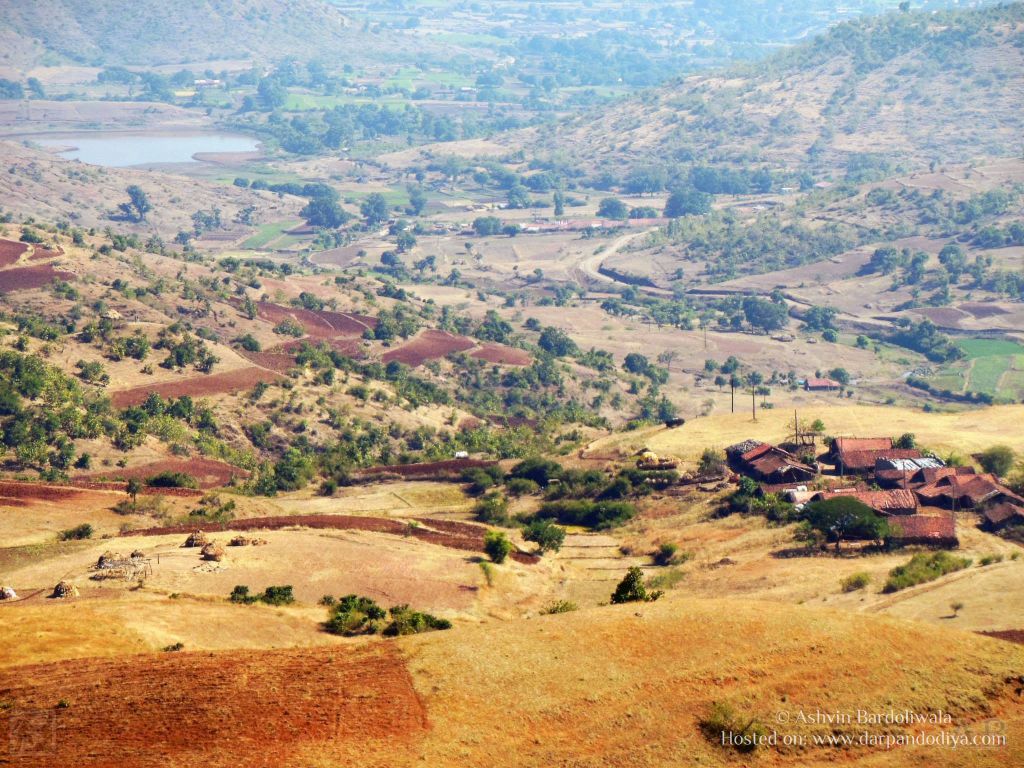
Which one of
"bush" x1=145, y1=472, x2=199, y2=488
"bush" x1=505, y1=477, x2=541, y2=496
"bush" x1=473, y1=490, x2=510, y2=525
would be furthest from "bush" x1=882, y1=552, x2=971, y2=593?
"bush" x1=145, y1=472, x2=199, y2=488

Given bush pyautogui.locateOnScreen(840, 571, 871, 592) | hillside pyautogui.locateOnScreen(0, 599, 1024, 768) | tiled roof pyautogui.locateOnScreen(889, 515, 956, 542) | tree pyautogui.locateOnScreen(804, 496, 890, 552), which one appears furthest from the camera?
tree pyautogui.locateOnScreen(804, 496, 890, 552)

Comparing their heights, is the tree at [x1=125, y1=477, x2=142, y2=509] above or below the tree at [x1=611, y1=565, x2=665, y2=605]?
below

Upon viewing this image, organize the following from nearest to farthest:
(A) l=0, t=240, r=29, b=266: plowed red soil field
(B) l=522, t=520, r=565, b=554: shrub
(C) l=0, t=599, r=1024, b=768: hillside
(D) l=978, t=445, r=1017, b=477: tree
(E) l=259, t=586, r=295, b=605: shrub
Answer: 1. (C) l=0, t=599, r=1024, b=768: hillside
2. (E) l=259, t=586, r=295, b=605: shrub
3. (B) l=522, t=520, r=565, b=554: shrub
4. (D) l=978, t=445, r=1017, b=477: tree
5. (A) l=0, t=240, r=29, b=266: plowed red soil field

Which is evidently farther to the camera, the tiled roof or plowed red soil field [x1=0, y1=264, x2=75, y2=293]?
plowed red soil field [x1=0, y1=264, x2=75, y2=293]

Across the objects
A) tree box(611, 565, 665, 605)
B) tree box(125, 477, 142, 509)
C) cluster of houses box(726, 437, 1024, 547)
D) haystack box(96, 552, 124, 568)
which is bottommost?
cluster of houses box(726, 437, 1024, 547)

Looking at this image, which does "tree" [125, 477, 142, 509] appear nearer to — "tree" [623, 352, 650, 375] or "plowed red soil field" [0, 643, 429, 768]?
"plowed red soil field" [0, 643, 429, 768]

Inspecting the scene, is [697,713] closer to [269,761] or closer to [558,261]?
[269,761]

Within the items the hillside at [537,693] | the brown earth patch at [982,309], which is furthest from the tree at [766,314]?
the hillside at [537,693]
